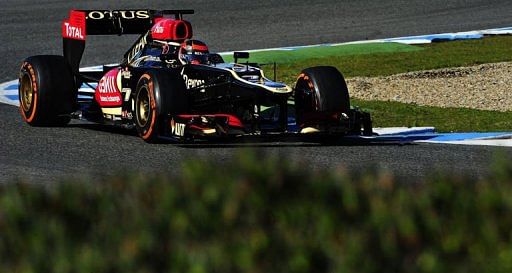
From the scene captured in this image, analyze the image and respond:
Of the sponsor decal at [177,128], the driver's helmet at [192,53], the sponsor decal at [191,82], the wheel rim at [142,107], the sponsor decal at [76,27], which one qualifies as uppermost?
the sponsor decal at [76,27]

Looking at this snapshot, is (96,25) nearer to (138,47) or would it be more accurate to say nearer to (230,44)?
(138,47)

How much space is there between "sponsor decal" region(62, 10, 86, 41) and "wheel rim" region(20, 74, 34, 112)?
2.49 ft

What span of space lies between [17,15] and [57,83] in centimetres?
1100

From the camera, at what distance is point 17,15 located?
23.0 m

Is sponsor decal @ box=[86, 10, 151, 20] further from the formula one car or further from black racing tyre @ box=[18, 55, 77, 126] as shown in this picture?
black racing tyre @ box=[18, 55, 77, 126]

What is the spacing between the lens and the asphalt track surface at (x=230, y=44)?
1027 cm

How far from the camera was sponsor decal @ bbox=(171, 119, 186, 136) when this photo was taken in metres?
10.9

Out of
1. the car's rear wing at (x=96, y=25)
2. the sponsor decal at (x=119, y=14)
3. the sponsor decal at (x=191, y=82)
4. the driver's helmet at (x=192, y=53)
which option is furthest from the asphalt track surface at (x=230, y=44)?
the sponsor decal at (x=119, y=14)

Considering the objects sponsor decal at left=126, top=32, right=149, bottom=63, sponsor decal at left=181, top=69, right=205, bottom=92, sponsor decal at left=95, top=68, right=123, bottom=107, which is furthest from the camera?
sponsor decal at left=126, top=32, right=149, bottom=63

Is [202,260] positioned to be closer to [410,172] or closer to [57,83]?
[410,172]

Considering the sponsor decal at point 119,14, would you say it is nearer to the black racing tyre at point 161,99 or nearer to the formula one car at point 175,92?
the formula one car at point 175,92

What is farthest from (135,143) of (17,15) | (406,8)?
(406,8)

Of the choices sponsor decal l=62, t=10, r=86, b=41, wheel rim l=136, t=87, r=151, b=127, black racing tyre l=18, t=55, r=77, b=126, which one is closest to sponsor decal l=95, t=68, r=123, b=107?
black racing tyre l=18, t=55, r=77, b=126

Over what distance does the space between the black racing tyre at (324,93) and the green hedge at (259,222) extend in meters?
6.01
